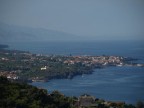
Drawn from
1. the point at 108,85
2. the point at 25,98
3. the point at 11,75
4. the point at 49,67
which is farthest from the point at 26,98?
the point at 49,67

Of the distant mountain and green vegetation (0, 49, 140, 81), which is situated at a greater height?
the distant mountain

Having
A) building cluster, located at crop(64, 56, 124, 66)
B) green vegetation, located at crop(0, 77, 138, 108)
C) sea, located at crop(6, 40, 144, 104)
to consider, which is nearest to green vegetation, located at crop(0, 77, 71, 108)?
green vegetation, located at crop(0, 77, 138, 108)

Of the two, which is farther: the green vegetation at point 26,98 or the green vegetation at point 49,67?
the green vegetation at point 49,67

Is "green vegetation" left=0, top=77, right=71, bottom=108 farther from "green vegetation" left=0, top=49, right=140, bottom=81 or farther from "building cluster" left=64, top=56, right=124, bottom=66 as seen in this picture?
"building cluster" left=64, top=56, right=124, bottom=66

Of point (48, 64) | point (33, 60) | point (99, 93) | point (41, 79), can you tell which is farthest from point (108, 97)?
point (33, 60)

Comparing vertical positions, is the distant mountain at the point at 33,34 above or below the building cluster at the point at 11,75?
above

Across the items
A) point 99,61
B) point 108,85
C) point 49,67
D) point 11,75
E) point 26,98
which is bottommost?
point 108,85

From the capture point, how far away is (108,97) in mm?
17344

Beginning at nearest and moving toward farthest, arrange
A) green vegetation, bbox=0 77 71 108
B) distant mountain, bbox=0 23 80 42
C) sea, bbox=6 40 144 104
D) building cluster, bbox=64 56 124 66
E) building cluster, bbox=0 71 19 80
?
1. green vegetation, bbox=0 77 71 108
2. sea, bbox=6 40 144 104
3. building cluster, bbox=0 71 19 80
4. building cluster, bbox=64 56 124 66
5. distant mountain, bbox=0 23 80 42

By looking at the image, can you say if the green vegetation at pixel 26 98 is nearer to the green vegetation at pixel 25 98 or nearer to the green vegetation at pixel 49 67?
the green vegetation at pixel 25 98

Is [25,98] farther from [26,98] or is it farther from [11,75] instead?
[11,75]

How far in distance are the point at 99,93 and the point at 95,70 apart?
841 centimetres

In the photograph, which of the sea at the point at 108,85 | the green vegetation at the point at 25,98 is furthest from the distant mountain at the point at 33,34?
the green vegetation at the point at 25,98

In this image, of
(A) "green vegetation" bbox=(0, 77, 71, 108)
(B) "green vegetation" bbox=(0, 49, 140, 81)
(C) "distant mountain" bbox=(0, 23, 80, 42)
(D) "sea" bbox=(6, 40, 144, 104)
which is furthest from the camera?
(C) "distant mountain" bbox=(0, 23, 80, 42)
